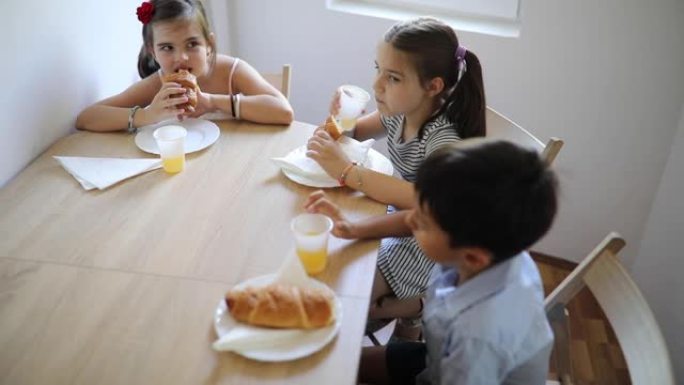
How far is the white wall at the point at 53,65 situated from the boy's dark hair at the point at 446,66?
90 centimetres

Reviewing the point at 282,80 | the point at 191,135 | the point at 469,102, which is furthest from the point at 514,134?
A: the point at 191,135

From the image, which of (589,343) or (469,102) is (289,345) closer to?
(469,102)

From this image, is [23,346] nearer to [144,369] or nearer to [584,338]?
[144,369]

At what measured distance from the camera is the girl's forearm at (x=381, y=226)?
1206 mm

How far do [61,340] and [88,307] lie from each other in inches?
3.2

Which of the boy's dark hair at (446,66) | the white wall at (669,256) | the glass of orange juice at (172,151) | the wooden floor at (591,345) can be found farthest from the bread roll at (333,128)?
the white wall at (669,256)

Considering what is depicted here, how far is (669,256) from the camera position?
1.92 metres

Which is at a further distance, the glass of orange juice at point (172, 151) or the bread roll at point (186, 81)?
the bread roll at point (186, 81)

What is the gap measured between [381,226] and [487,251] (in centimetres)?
31

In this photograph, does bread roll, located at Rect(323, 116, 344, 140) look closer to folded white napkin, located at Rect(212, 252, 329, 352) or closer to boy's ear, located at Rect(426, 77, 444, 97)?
boy's ear, located at Rect(426, 77, 444, 97)

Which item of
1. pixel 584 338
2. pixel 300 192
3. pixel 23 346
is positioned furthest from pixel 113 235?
pixel 584 338

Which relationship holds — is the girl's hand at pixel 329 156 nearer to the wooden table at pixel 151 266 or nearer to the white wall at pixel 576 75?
the wooden table at pixel 151 266

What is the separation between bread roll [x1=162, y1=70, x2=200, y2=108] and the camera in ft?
5.16

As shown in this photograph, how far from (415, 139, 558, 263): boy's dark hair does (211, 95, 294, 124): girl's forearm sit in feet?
2.68
